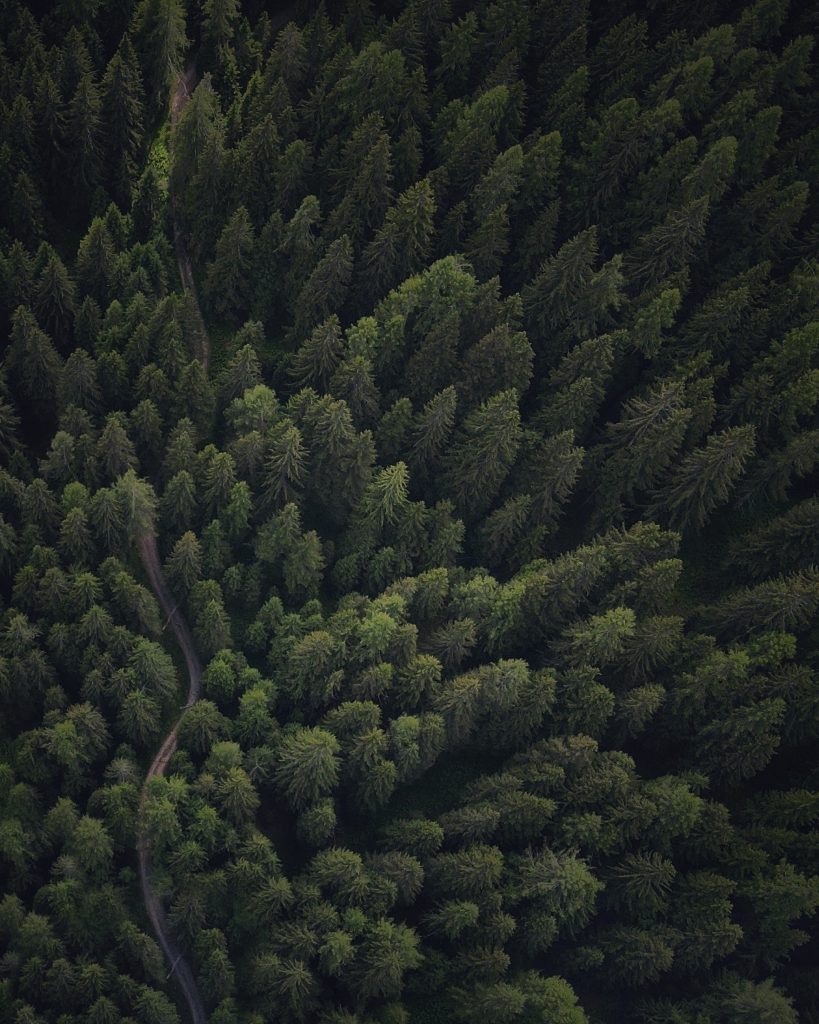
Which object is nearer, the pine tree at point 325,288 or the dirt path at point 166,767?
the dirt path at point 166,767

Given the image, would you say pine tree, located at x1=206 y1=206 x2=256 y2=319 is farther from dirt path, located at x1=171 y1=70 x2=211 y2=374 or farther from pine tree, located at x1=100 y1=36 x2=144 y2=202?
pine tree, located at x1=100 y1=36 x2=144 y2=202

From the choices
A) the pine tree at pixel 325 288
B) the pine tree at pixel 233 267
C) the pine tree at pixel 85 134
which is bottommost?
the pine tree at pixel 325 288

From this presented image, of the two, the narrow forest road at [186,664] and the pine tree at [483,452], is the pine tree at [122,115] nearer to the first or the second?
the narrow forest road at [186,664]

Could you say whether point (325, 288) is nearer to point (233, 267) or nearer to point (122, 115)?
point (233, 267)

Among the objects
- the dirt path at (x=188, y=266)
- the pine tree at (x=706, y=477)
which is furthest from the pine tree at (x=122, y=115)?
the pine tree at (x=706, y=477)

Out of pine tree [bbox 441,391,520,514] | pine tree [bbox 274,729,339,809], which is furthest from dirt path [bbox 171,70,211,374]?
pine tree [bbox 274,729,339,809]

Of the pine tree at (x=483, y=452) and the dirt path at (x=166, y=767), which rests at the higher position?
the pine tree at (x=483, y=452)

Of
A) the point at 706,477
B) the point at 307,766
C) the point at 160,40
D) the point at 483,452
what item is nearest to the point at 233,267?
the point at 160,40
